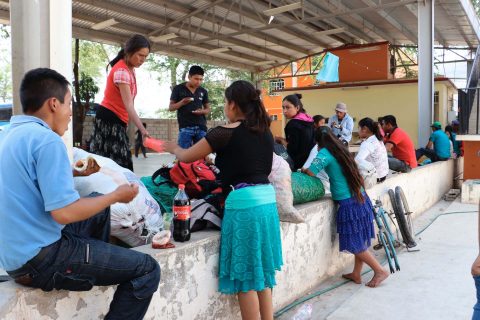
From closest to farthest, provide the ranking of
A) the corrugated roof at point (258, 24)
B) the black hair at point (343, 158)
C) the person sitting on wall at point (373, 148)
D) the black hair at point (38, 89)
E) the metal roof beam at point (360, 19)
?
the black hair at point (38, 89), the black hair at point (343, 158), the person sitting on wall at point (373, 148), the metal roof beam at point (360, 19), the corrugated roof at point (258, 24)

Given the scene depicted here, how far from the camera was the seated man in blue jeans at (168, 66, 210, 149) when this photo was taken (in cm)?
486

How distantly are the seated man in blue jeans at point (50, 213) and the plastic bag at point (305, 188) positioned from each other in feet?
7.34

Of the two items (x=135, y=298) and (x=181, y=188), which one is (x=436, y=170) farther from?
(x=135, y=298)

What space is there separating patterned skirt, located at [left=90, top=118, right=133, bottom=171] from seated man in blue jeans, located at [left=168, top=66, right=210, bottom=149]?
1.34 metres

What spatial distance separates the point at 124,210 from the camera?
8.30 ft

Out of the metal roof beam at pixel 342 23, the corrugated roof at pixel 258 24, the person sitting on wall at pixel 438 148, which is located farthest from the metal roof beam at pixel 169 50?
the person sitting on wall at pixel 438 148

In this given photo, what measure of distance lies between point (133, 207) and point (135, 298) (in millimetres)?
766

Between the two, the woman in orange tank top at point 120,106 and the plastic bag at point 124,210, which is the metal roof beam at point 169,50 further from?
the plastic bag at point 124,210

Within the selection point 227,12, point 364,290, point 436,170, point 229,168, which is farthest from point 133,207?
point 227,12

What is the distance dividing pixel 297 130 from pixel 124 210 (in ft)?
9.57

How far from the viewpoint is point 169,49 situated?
15.6 m

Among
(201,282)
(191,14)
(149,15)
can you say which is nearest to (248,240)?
(201,282)

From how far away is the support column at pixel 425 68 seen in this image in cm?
1032

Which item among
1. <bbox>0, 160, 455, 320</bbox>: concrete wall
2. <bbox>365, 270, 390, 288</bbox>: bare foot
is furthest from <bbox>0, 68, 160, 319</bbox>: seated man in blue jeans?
<bbox>365, 270, 390, 288</bbox>: bare foot
